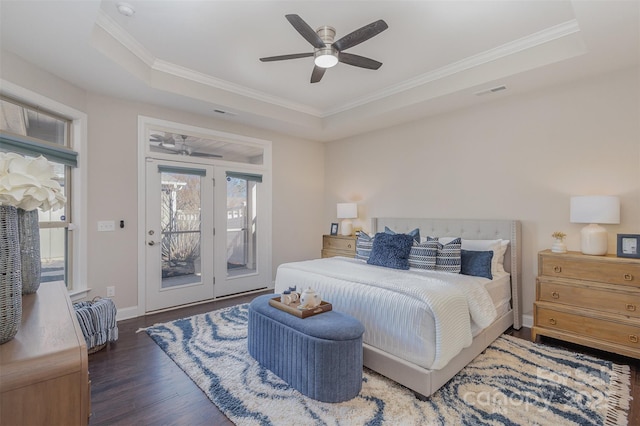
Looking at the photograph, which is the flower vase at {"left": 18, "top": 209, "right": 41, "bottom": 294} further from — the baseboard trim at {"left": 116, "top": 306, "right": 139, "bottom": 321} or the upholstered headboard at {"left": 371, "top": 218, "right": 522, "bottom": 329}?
the upholstered headboard at {"left": 371, "top": 218, "right": 522, "bottom": 329}

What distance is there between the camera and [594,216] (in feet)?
9.41

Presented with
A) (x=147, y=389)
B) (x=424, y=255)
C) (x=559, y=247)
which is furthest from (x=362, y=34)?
(x=147, y=389)

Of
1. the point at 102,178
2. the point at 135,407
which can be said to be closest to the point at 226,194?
the point at 102,178

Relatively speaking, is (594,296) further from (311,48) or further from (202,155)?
(202,155)

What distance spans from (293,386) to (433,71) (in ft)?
11.6

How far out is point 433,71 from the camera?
361cm

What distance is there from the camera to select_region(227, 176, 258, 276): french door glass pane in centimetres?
479

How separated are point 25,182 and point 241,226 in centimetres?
390

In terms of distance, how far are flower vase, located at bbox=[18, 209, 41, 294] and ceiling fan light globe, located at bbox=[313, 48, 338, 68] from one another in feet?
7.11

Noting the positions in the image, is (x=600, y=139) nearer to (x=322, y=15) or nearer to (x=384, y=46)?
(x=384, y=46)

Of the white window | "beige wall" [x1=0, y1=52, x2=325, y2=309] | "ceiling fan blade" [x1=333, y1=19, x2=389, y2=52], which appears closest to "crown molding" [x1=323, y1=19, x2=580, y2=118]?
"ceiling fan blade" [x1=333, y1=19, x2=389, y2=52]

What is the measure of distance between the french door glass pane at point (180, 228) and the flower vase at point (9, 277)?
10.8 ft

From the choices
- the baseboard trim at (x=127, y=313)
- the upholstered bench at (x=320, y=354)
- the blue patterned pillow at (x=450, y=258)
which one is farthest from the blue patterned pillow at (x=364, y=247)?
the baseboard trim at (x=127, y=313)

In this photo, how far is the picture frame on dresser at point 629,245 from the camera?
2.70 meters
